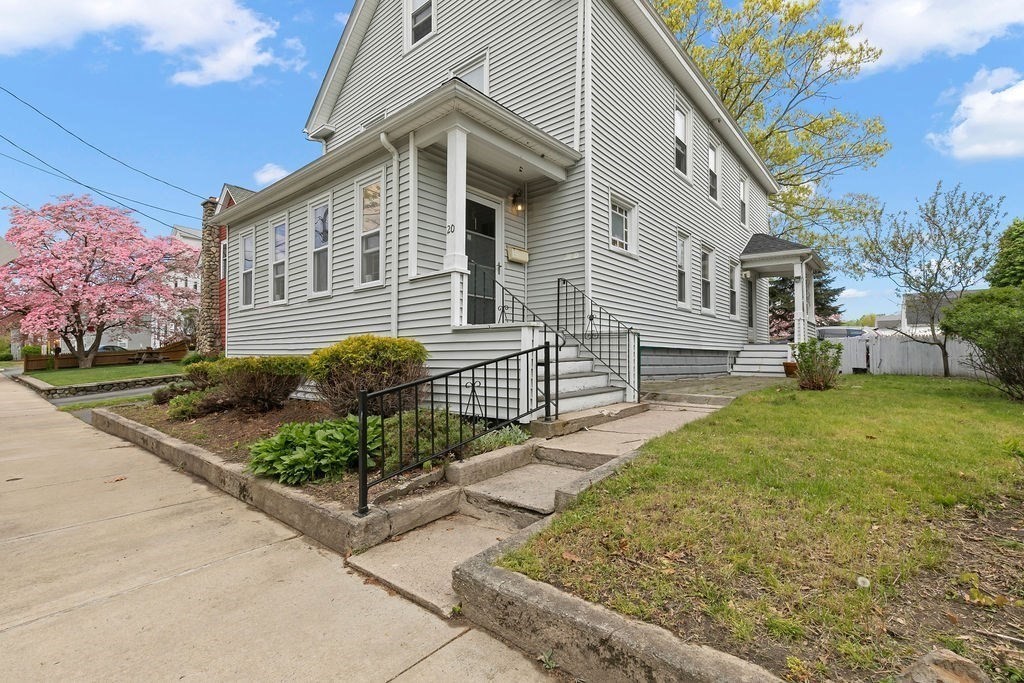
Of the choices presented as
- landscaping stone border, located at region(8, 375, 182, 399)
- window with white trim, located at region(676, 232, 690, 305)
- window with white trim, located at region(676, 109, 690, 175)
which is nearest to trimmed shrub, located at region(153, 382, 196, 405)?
landscaping stone border, located at region(8, 375, 182, 399)

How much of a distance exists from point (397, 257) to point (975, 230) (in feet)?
42.7

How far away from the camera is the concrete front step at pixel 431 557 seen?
2.51 m

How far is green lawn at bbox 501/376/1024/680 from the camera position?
1760mm

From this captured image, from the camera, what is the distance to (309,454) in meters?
3.94

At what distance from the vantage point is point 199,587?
2.62m

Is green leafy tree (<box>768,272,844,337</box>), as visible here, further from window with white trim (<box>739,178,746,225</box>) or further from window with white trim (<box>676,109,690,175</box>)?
window with white trim (<box>676,109,690,175</box>)

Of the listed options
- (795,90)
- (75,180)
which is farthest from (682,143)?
(75,180)

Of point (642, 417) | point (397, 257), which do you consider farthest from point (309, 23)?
point (642, 417)

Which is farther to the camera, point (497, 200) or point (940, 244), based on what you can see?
point (940, 244)

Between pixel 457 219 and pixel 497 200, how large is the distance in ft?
7.37

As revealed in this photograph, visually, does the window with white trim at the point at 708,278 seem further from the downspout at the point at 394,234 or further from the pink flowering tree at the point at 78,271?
the pink flowering tree at the point at 78,271

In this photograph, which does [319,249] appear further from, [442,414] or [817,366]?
[817,366]

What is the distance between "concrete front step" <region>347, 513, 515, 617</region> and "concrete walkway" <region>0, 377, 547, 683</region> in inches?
3.6

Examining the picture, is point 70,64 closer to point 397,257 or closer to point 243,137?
point 243,137
